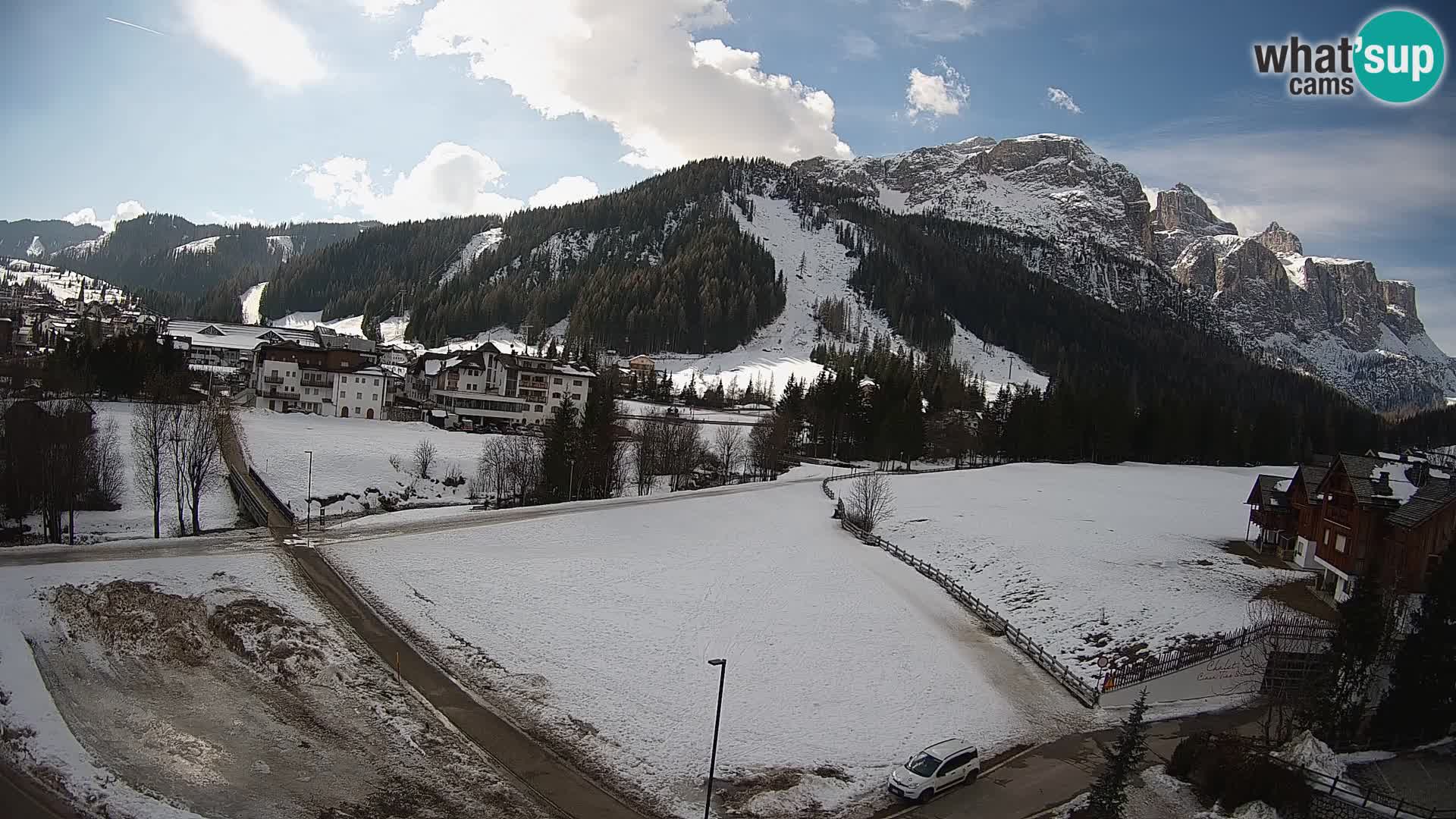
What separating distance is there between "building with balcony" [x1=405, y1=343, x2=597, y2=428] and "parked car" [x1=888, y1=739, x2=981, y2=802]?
246ft

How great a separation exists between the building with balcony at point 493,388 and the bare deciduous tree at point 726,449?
1756 cm

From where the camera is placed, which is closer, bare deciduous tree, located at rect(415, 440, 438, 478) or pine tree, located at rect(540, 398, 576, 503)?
pine tree, located at rect(540, 398, 576, 503)

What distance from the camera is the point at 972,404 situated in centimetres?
14012

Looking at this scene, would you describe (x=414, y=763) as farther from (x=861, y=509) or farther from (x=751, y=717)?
(x=861, y=509)

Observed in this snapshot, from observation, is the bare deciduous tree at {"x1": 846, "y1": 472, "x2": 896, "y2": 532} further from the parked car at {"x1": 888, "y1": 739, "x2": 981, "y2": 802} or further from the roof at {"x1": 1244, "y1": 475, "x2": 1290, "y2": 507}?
the parked car at {"x1": 888, "y1": 739, "x2": 981, "y2": 802}

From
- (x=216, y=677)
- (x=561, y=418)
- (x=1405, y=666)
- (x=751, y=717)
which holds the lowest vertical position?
(x=751, y=717)

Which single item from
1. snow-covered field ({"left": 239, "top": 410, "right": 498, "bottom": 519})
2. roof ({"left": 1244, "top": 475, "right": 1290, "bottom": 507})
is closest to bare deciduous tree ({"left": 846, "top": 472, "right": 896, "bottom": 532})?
roof ({"left": 1244, "top": 475, "right": 1290, "bottom": 507})

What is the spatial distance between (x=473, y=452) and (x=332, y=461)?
45.4 feet

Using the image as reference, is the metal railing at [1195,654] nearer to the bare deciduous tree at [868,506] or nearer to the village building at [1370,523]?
the village building at [1370,523]

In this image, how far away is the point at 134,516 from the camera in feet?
169

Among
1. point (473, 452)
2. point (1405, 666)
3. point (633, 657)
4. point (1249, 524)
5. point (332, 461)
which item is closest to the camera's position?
point (1405, 666)

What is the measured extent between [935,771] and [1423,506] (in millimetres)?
26110

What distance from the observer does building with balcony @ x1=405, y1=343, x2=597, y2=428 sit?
9731cm

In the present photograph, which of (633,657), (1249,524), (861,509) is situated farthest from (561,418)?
(1249,524)
